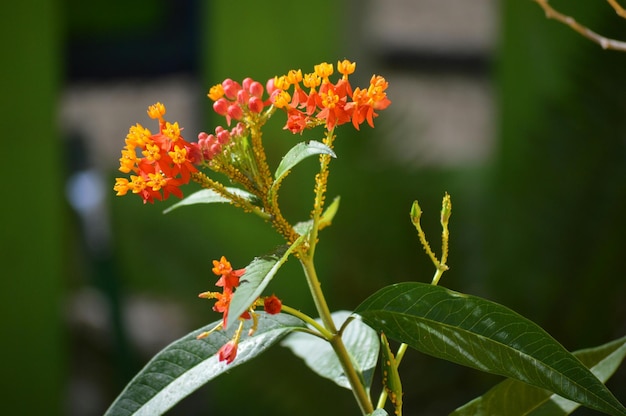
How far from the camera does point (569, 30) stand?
8.05 feet

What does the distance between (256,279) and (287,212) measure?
1882mm

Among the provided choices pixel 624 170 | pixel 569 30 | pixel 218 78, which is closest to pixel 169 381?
pixel 624 170

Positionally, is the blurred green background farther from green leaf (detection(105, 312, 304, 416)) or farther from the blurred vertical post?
green leaf (detection(105, 312, 304, 416))

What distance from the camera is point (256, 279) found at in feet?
1.66

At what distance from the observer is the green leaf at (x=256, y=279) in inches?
18.3

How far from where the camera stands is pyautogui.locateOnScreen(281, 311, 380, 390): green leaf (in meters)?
0.66

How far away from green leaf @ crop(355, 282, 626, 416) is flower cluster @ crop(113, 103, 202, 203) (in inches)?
5.9

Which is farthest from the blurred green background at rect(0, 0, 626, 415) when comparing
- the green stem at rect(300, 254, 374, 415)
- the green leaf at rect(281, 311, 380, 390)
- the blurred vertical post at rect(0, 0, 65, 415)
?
the green stem at rect(300, 254, 374, 415)

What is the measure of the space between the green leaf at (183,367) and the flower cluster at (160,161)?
0.33 feet

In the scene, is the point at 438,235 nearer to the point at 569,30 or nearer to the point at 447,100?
the point at 569,30

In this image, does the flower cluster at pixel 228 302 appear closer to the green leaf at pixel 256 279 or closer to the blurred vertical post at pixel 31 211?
the green leaf at pixel 256 279

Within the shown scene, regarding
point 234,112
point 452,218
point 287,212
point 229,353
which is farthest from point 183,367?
point 452,218

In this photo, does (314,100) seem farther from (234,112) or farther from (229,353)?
(229,353)

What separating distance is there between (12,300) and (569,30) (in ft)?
5.85
